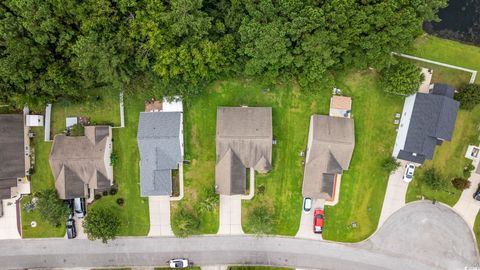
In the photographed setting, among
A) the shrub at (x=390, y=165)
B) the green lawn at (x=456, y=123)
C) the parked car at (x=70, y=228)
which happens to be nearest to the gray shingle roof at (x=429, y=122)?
the shrub at (x=390, y=165)

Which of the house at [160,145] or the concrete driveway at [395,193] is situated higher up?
the house at [160,145]

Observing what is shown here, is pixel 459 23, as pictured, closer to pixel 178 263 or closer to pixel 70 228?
pixel 178 263

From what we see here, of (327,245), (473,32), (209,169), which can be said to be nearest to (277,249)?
(327,245)

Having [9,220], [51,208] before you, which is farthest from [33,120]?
[9,220]

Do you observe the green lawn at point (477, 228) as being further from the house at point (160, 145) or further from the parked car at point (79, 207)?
the parked car at point (79, 207)

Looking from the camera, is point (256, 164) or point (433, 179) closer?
point (433, 179)

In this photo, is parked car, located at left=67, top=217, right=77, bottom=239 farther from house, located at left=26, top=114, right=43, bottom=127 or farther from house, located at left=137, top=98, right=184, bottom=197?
house, located at left=26, top=114, right=43, bottom=127

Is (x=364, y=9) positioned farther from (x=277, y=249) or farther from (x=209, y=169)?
(x=277, y=249)
